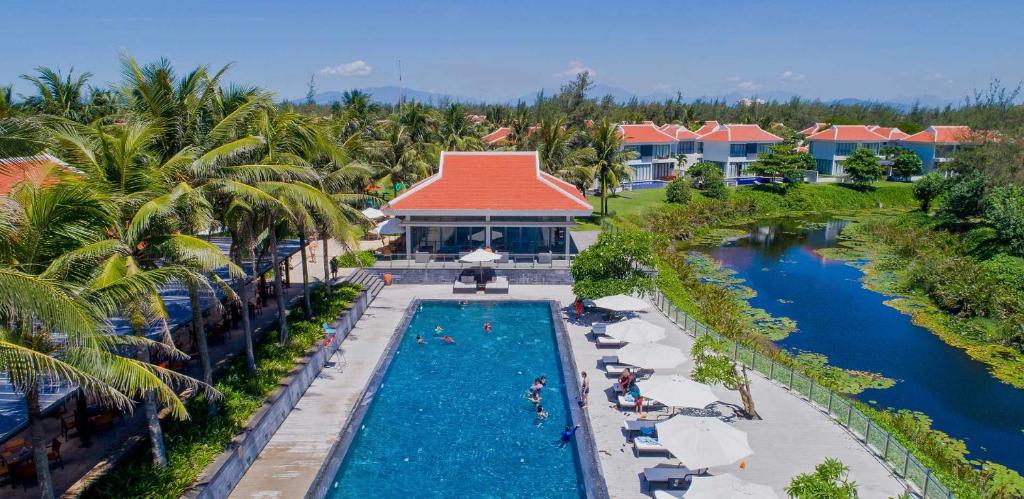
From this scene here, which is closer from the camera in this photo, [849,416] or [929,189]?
[849,416]

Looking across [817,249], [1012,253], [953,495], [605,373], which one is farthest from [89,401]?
[817,249]

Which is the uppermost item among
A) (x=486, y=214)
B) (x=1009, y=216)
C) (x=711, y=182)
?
(x=711, y=182)

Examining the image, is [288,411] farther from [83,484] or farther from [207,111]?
[207,111]

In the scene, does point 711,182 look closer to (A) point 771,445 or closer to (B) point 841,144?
(B) point 841,144

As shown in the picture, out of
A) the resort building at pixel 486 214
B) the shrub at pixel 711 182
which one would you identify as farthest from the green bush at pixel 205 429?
the shrub at pixel 711 182

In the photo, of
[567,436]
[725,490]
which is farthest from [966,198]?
[725,490]
